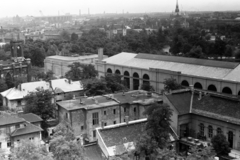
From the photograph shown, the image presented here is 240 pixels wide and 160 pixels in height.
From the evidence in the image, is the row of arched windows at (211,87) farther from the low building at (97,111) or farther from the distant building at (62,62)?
the distant building at (62,62)

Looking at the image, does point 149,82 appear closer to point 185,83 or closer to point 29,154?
A: point 185,83

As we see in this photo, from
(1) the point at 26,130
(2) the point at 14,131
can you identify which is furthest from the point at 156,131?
(2) the point at 14,131

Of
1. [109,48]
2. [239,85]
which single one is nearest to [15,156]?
[239,85]

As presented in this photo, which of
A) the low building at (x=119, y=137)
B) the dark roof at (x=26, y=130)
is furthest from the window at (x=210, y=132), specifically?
the dark roof at (x=26, y=130)

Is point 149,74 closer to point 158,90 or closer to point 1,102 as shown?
point 158,90

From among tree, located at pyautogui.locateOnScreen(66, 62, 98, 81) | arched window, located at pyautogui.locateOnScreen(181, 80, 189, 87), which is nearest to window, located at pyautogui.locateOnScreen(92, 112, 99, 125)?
arched window, located at pyautogui.locateOnScreen(181, 80, 189, 87)

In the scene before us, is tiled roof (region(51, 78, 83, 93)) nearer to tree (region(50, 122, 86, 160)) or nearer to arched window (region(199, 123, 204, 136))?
arched window (region(199, 123, 204, 136))
